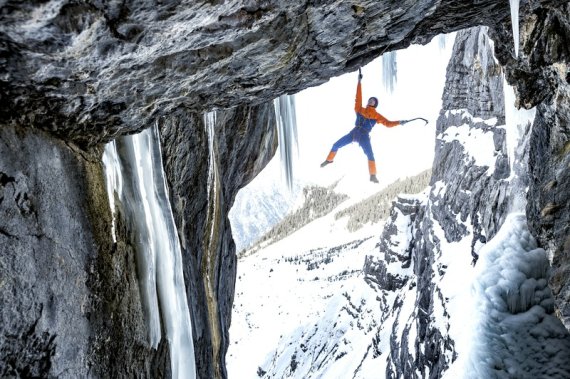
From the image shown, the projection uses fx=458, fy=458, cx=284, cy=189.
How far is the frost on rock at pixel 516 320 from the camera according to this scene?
628cm

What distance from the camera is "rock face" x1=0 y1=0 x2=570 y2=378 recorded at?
7.66 ft

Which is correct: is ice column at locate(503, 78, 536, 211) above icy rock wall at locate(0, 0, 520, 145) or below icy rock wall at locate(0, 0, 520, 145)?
above

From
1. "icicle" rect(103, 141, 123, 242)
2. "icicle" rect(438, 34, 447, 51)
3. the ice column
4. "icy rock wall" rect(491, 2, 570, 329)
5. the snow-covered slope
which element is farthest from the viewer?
"icicle" rect(438, 34, 447, 51)

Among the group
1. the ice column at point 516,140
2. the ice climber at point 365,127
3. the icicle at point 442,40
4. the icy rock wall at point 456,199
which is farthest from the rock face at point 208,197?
the icicle at point 442,40

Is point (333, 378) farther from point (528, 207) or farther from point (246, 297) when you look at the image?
point (246, 297)

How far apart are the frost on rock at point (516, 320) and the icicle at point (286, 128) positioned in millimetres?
5319

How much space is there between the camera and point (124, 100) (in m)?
3.07

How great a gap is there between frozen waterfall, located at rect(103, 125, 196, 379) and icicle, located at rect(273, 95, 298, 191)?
5.88m

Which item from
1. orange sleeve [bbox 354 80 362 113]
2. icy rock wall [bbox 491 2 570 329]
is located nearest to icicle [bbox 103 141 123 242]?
icy rock wall [bbox 491 2 570 329]

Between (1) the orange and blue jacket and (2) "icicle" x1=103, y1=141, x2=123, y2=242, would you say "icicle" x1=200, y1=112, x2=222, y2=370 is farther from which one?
(1) the orange and blue jacket

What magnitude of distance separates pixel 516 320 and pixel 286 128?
20.5 ft

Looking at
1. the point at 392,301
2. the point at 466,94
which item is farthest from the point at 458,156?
the point at 392,301

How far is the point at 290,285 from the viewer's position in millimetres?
30656

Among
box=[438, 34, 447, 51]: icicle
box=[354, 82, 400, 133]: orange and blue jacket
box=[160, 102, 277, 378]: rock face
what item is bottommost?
box=[160, 102, 277, 378]: rock face
